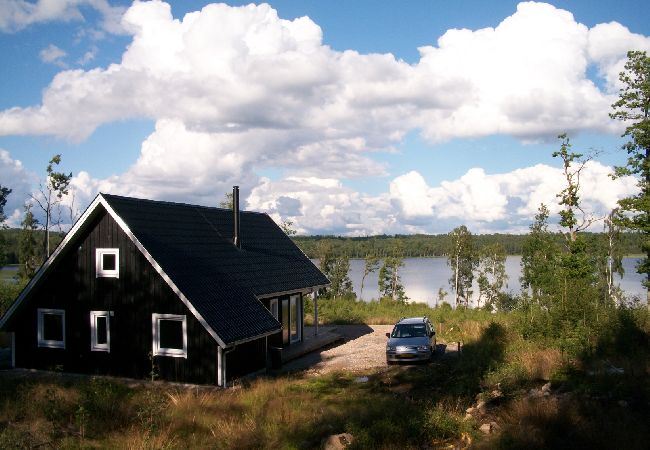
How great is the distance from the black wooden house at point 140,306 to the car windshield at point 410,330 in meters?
5.14

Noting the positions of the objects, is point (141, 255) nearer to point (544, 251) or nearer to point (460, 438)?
point (460, 438)

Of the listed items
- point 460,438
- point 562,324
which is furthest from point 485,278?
point 460,438

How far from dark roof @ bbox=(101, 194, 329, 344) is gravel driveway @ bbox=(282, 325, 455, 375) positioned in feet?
9.02

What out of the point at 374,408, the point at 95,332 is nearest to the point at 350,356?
the point at 95,332

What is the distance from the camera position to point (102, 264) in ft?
59.7

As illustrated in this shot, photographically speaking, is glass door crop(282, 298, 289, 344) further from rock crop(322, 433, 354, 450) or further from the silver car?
rock crop(322, 433, 354, 450)

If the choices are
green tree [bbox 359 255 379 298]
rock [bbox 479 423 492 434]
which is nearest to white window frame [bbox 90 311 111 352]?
rock [bbox 479 423 492 434]

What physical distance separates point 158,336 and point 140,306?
114 centimetres

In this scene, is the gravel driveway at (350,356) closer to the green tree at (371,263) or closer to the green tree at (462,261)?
the green tree at (462,261)

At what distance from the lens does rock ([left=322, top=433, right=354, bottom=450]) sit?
10242mm

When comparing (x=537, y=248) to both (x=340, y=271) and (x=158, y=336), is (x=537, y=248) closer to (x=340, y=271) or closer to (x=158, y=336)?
(x=340, y=271)

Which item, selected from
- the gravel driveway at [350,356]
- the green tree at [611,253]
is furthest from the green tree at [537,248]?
the gravel driveway at [350,356]

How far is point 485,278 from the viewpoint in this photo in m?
68.1

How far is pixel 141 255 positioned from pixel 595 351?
14.9 meters
